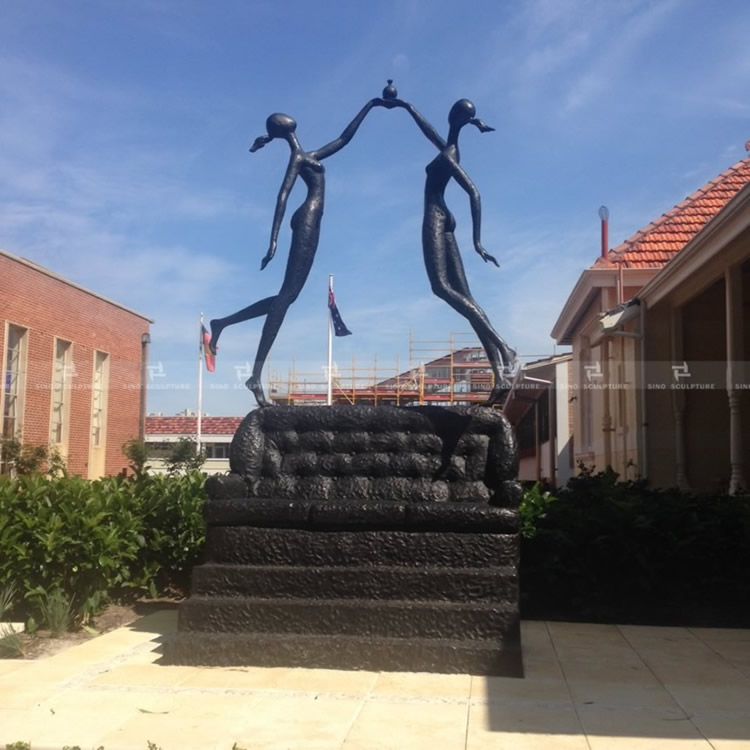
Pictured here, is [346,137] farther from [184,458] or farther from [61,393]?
[61,393]

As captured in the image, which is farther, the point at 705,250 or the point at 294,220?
the point at 705,250

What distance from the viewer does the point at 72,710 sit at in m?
4.48

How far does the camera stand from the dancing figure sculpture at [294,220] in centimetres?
693

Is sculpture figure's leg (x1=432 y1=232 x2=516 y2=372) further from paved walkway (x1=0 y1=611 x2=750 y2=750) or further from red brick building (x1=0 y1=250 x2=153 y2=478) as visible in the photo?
red brick building (x1=0 y1=250 x2=153 y2=478)

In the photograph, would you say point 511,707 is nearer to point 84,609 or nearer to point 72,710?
point 72,710

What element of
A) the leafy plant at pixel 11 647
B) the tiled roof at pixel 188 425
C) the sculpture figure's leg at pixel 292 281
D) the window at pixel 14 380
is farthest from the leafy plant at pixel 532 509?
the tiled roof at pixel 188 425

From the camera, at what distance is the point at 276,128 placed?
707 centimetres

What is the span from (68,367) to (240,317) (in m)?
16.6

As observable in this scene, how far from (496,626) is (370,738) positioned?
1.50 meters

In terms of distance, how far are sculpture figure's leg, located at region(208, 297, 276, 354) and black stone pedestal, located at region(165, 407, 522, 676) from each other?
119 centimetres

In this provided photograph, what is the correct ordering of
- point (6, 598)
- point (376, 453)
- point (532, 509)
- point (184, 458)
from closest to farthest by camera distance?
point (376, 453), point (6, 598), point (532, 509), point (184, 458)

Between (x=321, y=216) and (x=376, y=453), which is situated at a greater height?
(x=321, y=216)

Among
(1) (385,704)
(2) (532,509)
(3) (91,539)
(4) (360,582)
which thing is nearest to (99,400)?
(3) (91,539)

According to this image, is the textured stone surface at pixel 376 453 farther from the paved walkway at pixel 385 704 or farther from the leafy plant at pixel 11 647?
the leafy plant at pixel 11 647
